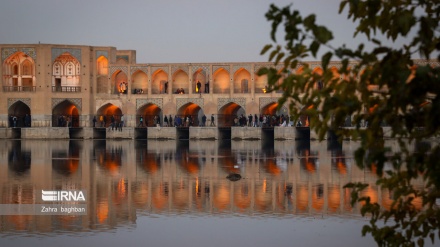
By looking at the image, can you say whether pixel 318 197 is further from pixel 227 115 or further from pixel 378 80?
pixel 227 115

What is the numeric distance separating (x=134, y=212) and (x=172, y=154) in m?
12.5

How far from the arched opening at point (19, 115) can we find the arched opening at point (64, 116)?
127cm

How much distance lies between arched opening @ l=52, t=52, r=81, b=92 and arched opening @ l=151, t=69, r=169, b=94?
365 centimetres

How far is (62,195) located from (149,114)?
26.4 m

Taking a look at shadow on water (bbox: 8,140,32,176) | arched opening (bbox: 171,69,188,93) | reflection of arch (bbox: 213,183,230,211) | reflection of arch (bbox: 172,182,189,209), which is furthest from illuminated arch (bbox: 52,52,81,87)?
reflection of arch (bbox: 213,183,230,211)

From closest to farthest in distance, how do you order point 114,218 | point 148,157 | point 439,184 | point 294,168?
point 439,184
point 114,218
point 294,168
point 148,157

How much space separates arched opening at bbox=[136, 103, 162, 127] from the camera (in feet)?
121

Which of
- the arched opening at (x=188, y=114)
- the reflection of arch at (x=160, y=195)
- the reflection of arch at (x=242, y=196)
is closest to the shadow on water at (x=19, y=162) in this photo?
the reflection of arch at (x=160, y=195)

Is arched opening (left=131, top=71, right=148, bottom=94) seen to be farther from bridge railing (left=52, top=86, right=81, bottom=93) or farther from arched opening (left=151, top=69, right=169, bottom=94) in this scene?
bridge railing (left=52, top=86, right=81, bottom=93)

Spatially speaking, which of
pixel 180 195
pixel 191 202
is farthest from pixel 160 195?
pixel 191 202

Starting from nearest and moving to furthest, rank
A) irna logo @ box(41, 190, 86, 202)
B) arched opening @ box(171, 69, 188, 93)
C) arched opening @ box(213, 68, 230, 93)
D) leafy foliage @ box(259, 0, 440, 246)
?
leafy foliage @ box(259, 0, 440, 246) < irna logo @ box(41, 190, 86, 202) < arched opening @ box(213, 68, 230, 93) < arched opening @ box(171, 69, 188, 93)

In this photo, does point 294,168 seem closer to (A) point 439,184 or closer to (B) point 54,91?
(A) point 439,184

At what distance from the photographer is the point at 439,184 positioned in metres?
3.10

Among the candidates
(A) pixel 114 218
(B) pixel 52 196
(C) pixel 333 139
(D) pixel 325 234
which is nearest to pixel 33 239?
(A) pixel 114 218
